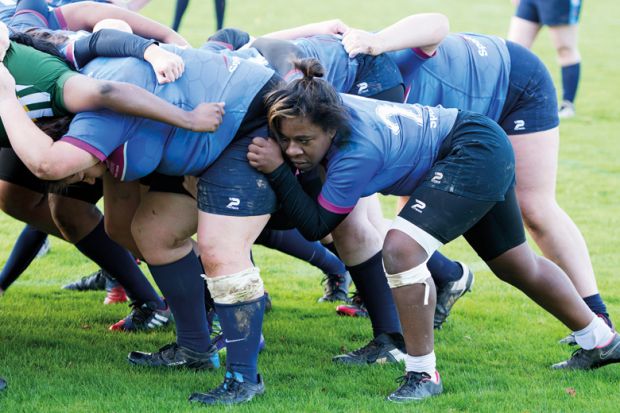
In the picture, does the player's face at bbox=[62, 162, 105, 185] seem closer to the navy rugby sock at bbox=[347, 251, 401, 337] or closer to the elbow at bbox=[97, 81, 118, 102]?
the elbow at bbox=[97, 81, 118, 102]

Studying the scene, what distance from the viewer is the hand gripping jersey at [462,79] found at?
5.42 m

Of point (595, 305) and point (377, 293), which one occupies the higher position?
point (377, 293)

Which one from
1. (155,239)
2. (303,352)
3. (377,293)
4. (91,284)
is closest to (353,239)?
(377,293)

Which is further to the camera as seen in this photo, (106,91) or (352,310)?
(352,310)

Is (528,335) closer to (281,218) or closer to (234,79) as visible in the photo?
(281,218)

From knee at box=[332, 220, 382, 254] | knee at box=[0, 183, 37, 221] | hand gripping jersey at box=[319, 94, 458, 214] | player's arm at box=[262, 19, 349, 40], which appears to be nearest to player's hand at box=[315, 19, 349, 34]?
player's arm at box=[262, 19, 349, 40]

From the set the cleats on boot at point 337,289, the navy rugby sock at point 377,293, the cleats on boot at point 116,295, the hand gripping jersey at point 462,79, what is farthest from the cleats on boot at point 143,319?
the hand gripping jersey at point 462,79

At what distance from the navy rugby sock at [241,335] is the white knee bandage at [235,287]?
29 millimetres

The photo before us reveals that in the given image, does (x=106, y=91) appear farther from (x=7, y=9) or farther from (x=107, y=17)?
(x=7, y=9)

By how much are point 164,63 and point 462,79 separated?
1889 mm

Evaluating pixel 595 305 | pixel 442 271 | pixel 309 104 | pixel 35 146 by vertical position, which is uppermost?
pixel 309 104

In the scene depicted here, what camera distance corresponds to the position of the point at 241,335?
438cm

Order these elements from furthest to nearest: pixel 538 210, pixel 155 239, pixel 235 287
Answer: pixel 538 210 → pixel 155 239 → pixel 235 287

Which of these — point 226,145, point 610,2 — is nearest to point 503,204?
point 226,145
